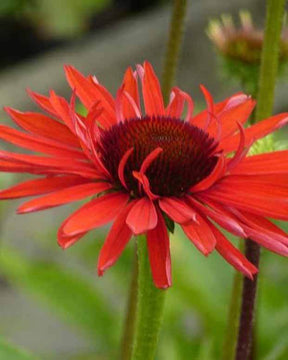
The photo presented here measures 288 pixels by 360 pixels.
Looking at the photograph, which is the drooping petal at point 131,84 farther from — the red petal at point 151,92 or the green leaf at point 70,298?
the green leaf at point 70,298

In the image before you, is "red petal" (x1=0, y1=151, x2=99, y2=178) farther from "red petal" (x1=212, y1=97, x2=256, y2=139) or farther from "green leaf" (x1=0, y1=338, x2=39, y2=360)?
"green leaf" (x1=0, y1=338, x2=39, y2=360)

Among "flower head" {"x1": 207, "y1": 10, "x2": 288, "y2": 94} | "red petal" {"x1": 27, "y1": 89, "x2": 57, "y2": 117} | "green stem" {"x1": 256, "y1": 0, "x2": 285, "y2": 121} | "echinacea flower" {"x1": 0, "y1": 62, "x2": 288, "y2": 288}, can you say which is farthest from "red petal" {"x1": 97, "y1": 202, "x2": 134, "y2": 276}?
"flower head" {"x1": 207, "y1": 10, "x2": 288, "y2": 94}

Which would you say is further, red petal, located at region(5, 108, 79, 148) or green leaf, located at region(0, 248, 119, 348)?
green leaf, located at region(0, 248, 119, 348)

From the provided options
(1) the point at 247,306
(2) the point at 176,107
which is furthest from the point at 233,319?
(2) the point at 176,107

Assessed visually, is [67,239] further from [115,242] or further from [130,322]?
[130,322]

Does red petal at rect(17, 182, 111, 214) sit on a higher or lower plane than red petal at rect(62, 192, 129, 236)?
higher

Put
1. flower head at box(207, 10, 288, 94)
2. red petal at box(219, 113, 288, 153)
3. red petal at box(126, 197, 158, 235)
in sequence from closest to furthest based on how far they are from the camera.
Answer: red petal at box(126, 197, 158, 235) → red petal at box(219, 113, 288, 153) → flower head at box(207, 10, 288, 94)
